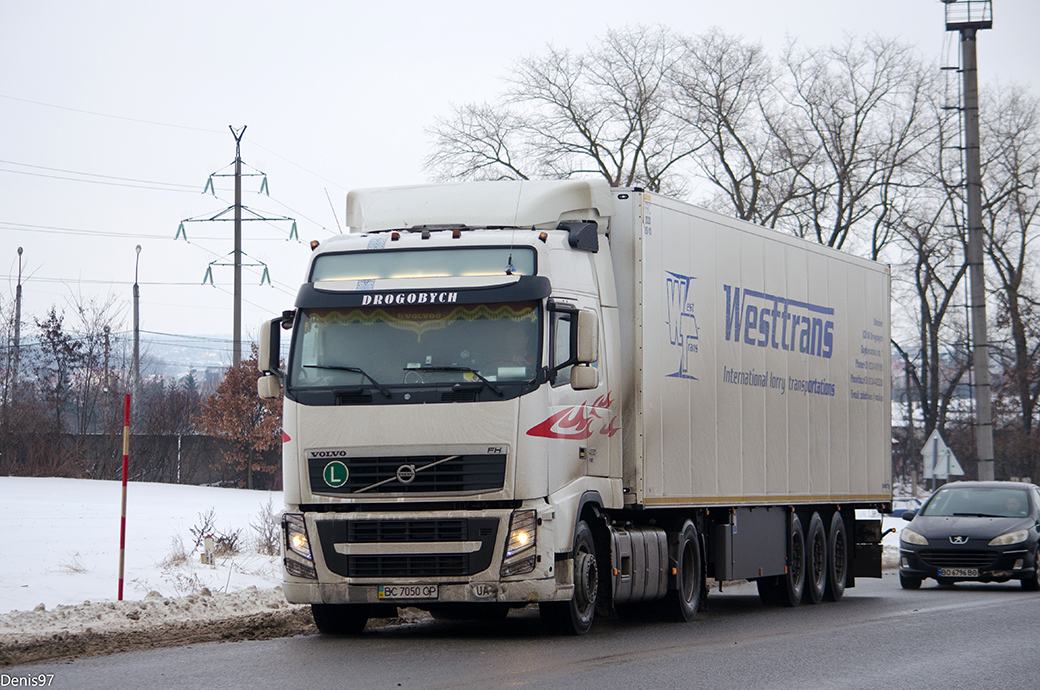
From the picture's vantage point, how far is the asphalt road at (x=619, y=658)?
8.76 meters

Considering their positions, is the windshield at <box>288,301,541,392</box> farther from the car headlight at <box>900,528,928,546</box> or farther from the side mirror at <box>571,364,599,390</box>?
the car headlight at <box>900,528,928,546</box>

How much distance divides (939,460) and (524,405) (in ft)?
69.0

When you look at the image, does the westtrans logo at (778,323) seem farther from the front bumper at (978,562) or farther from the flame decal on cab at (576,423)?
the front bumper at (978,562)

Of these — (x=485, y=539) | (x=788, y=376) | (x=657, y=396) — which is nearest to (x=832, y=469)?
(x=788, y=376)

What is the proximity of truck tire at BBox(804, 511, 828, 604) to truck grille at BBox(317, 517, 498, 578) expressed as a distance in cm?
733

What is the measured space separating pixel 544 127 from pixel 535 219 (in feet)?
124

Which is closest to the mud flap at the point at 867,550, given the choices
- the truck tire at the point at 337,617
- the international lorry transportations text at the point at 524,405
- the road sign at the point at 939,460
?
the international lorry transportations text at the point at 524,405

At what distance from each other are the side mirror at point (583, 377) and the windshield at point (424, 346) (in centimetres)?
36

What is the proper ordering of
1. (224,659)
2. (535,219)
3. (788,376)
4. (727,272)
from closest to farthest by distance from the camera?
(224,659) → (535,219) → (727,272) → (788,376)

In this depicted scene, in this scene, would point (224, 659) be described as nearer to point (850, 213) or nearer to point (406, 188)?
point (406, 188)

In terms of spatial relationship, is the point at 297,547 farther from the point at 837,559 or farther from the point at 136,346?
the point at 136,346

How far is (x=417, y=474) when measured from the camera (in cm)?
1108

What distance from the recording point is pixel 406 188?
42.5 ft

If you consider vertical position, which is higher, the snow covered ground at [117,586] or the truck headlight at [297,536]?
the truck headlight at [297,536]
